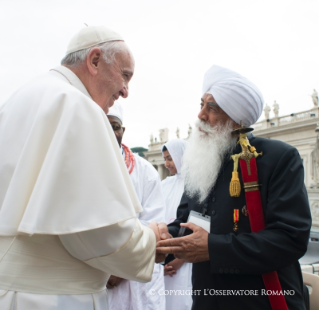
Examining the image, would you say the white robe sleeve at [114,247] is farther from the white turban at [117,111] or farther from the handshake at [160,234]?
the white turban at [117,111]

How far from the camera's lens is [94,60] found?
1.90 metres

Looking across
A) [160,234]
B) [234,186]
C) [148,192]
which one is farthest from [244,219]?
[148,192]

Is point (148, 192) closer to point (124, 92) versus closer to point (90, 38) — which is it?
point (124, 92)

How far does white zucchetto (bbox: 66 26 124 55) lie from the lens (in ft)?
6.38

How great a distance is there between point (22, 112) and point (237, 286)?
1.42 m

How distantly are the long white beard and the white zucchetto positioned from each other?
0.86m

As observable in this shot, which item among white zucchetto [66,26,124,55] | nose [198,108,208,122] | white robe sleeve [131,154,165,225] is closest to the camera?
white zucchetto [66,26,124,55]

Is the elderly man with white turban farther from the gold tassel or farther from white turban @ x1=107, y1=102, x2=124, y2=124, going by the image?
white turban @ x1=107, y1=102, x2=124, y2=124

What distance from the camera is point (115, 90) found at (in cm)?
195

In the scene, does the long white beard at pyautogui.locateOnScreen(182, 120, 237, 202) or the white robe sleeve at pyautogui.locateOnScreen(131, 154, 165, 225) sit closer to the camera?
the long white beard at pyautogui.locateOnScreen(182, 120, 237, 202)

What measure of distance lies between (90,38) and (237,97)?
1.01 metres

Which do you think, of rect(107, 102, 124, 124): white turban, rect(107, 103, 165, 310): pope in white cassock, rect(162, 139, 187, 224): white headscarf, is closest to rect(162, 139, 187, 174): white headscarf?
rect(162, 139, 187, 224): white headscarf

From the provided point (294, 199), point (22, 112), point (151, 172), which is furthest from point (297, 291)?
point (151, 172)

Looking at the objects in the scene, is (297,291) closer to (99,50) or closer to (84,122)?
(84,122)
